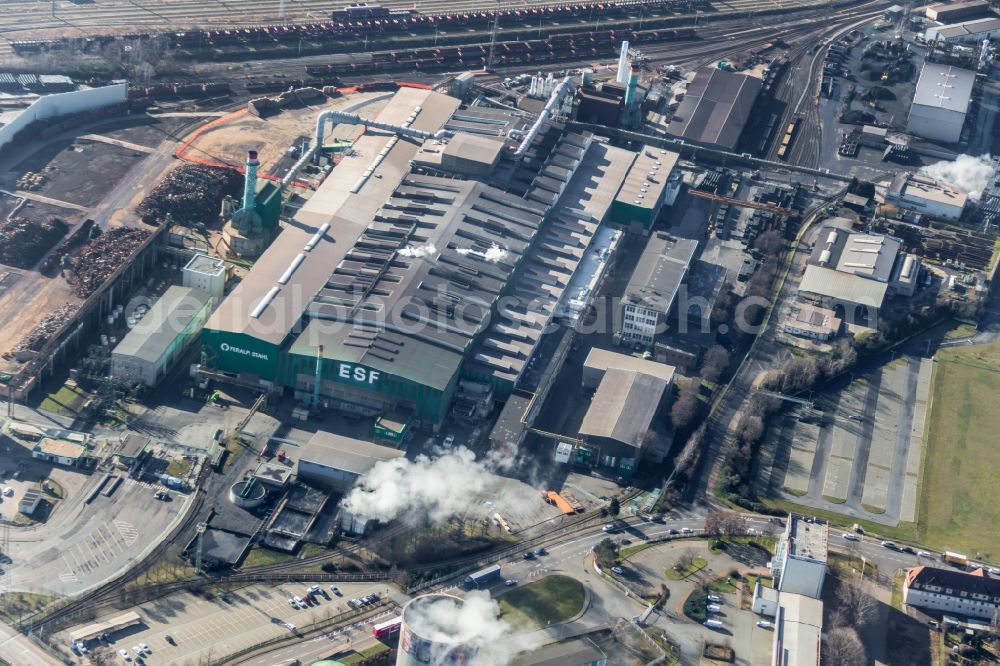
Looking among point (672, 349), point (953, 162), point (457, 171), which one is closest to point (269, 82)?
point (457, 171)

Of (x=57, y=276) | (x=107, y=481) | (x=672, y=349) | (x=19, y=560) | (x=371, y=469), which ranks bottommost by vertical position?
(x=19, y=560)

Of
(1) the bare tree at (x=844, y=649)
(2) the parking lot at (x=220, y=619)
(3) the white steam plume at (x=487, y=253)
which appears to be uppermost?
(3) the white steam plume at (x=487, y=253)

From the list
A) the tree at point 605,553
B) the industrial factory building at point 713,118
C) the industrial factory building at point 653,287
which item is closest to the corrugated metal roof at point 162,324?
the industrial factory building at point 653,287

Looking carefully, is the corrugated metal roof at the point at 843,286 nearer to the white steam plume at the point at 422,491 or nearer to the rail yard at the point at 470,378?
the rail yard at the point at 470,378

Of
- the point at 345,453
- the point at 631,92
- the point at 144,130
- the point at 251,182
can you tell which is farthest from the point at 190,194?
the point at 631,92

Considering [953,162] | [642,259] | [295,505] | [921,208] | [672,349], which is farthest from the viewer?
[953,162]

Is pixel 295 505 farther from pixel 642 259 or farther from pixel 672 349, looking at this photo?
pixel 642 259
